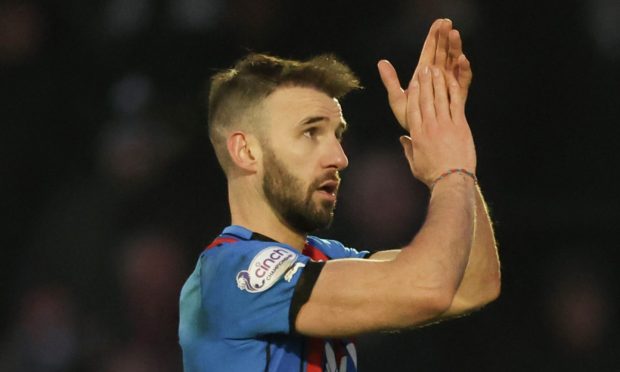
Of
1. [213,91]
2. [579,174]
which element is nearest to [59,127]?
[213,91]

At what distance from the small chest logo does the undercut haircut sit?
15.2 inches

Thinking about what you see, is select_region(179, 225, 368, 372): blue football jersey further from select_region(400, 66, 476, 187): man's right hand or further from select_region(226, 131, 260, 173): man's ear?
select_region(400, 66, 476, 187): man's right hand

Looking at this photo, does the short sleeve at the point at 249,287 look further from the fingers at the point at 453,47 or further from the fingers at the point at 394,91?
the fingers at the point at 453,47

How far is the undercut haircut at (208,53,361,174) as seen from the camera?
7.80 feet

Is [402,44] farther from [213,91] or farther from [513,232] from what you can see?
[213,91]

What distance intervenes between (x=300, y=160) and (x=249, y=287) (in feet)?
1.24

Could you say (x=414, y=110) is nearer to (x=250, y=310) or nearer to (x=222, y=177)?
(x=250, y=310)

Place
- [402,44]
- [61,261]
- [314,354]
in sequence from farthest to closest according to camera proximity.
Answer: [402,44] < [61,261] < [314,354]

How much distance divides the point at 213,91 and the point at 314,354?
790 mm

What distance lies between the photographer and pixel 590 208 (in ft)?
14.7

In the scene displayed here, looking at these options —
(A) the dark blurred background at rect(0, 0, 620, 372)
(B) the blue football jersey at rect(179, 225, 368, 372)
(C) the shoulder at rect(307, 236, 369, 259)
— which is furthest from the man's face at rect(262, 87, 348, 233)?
(A) the dark blurred background at rect(0, 0, 620, 372)

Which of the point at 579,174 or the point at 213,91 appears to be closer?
the point at 213,91

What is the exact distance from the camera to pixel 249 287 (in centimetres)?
203

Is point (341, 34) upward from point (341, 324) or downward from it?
upward
